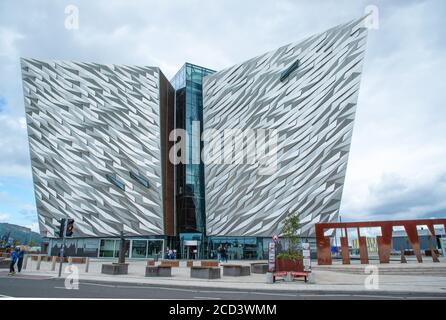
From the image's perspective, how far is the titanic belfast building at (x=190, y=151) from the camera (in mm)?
44625

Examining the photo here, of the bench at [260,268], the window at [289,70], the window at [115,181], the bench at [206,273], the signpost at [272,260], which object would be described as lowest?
the bench at [260,268]

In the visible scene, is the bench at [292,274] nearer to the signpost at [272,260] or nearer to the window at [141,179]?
the signpost at [272,260]

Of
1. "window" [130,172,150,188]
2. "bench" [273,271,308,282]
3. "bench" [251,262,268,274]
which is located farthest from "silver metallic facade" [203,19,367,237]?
"bench" [273,271,308,282]

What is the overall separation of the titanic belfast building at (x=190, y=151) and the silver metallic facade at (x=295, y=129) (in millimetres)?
154

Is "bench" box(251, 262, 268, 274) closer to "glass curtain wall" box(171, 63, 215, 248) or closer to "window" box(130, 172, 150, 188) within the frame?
"glass curtain wall" box(171, 63, 215, 248)

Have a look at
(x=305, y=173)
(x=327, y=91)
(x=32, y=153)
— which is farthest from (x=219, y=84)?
(x=32, y=153)

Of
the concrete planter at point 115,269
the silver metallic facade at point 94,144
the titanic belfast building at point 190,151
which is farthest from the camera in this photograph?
A: the silver metallic facade at point 94,144

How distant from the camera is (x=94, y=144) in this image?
165 feet

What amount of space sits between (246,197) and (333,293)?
3561 centimetres

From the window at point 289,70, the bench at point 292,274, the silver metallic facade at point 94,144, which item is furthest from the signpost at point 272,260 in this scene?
the window at point 289,70

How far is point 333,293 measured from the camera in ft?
41.4

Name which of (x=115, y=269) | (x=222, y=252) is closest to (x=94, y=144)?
(x=222, y=252)
